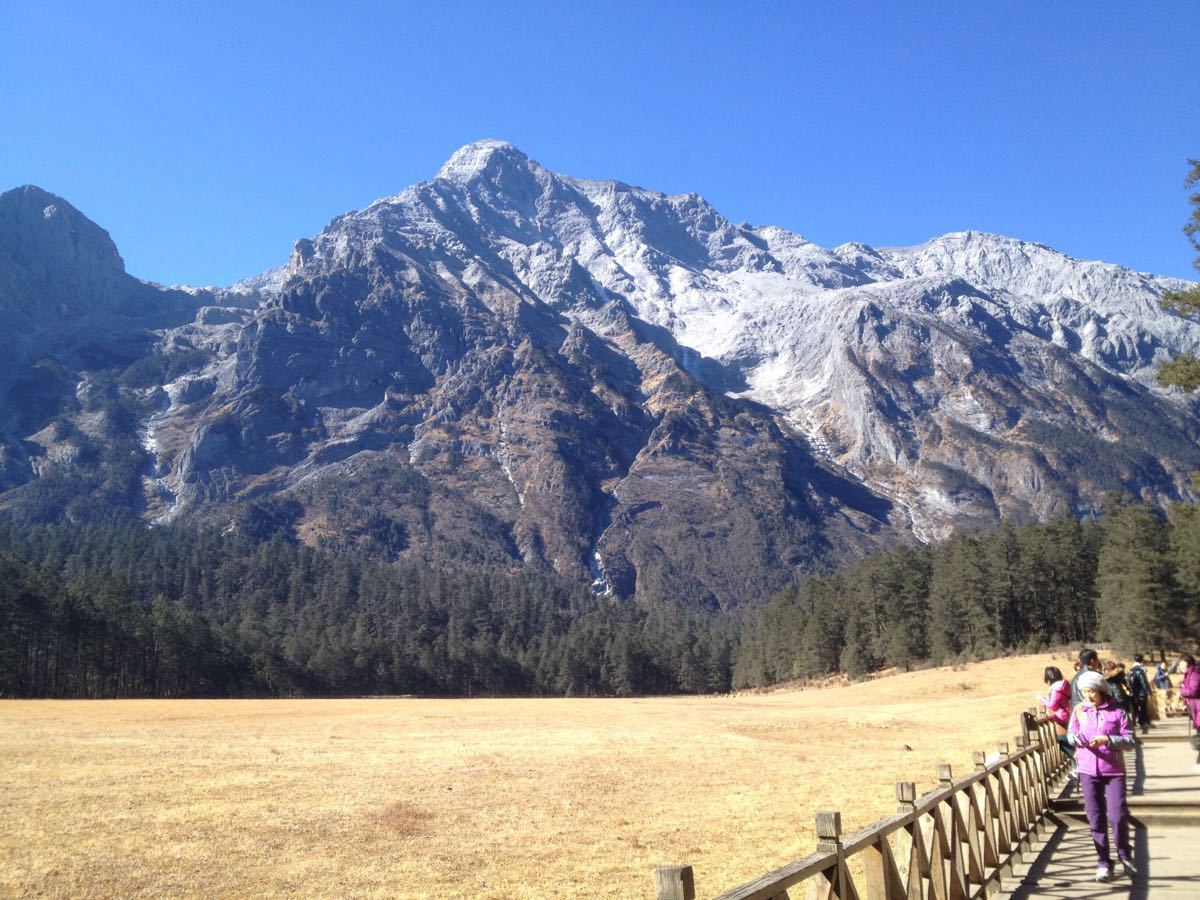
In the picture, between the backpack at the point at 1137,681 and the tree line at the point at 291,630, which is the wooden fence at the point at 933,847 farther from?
the tree line at the point at 291,630

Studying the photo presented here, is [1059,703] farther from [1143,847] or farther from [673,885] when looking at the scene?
[673,885]

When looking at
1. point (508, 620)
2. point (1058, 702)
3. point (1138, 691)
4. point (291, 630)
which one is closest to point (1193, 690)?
point (1058, 702)

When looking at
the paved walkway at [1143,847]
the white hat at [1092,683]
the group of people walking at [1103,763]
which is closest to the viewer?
the paved walkway at [1143,847]

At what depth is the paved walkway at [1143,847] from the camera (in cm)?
1135

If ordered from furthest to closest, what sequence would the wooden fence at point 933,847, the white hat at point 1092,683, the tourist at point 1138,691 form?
the tourist at point 1138,691
the white hat at point 1092,683
the wooden fence at point 933,847

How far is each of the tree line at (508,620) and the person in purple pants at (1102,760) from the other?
79.2ft

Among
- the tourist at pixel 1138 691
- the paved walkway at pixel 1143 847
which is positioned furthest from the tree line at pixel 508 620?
the paved walkway at pixel 1143 847

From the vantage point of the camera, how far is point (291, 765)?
30.8 m

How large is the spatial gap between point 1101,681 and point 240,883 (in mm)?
14028

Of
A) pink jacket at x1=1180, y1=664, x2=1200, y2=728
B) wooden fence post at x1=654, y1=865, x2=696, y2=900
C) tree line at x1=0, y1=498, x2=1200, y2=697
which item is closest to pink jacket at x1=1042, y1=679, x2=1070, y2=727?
pink jacket at x1=1180, y1=664, x2=1200, y2=728

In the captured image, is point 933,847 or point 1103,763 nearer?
point 933,847

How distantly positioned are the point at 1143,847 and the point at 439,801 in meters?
16.0

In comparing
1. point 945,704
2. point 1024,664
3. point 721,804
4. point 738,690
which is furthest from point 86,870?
point 738,690

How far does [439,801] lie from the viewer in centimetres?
2294
